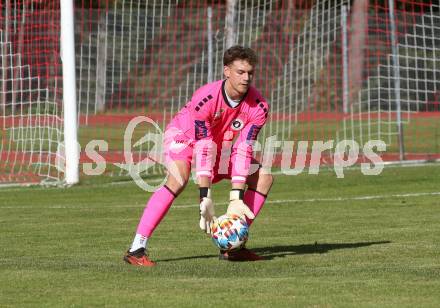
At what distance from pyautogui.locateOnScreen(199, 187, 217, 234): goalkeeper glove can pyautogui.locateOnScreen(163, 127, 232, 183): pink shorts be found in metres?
0.43

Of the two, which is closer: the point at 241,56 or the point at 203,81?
the point at 241,56

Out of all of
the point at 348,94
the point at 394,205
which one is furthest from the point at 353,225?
the point at 348,94

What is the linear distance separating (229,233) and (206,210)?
1.29ft

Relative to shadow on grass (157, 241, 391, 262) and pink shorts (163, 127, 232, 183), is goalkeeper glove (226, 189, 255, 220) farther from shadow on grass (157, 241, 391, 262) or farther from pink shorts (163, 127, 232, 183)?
shadow on grass (157, 241, 391, 262)

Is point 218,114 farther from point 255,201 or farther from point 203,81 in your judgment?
point 203,81

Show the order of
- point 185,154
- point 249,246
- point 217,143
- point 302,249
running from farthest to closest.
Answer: point 249,246, point 302,249, point 217,143, point 185,154

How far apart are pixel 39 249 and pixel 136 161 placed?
1066 centimetres

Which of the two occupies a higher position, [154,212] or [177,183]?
[177,183]

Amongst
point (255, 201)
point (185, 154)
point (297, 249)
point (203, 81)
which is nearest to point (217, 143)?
point (185, 154)

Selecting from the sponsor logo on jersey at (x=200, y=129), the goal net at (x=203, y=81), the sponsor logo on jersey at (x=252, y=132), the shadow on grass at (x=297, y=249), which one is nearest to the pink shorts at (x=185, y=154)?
the sponsor logo on jersey at (x=200, y=129)

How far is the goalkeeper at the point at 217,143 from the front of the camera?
9164mm

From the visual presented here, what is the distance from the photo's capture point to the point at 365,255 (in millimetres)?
9438

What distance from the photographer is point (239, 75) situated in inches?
361

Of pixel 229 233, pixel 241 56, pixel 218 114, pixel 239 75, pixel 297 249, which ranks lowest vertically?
pixel 297 249
